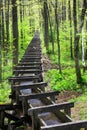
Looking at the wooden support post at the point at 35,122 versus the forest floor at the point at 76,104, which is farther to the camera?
the forest floor at the point at 76,104

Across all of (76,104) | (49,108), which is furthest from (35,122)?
(76,104)

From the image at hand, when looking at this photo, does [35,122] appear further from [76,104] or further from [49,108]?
[76,104]

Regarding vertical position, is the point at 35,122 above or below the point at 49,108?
below

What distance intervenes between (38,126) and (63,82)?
1235cm

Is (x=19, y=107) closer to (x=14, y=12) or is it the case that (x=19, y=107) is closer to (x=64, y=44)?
(x=14, y=12)

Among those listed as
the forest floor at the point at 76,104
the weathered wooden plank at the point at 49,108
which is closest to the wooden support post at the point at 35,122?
the weathered wooden plank at the point at 49,108

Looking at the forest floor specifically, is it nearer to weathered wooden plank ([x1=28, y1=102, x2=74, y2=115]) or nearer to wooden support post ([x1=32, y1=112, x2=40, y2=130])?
weathered wooden plank ([x1=28, y1=102, x2=74, y2=115])

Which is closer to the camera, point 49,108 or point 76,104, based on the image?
point 49,108

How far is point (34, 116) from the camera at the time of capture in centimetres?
561

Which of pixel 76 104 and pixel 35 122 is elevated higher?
pixel 35 122

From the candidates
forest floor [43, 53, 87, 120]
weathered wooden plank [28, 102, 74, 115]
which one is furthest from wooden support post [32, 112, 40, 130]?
forest floor [43, 53, 87, 120]

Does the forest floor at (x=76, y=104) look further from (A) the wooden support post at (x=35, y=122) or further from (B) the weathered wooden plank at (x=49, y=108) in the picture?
(A) the wooden support post at (x=35, y=122)

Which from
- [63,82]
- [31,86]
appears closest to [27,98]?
[31,86]

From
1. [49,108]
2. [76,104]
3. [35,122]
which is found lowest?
[76,104]
